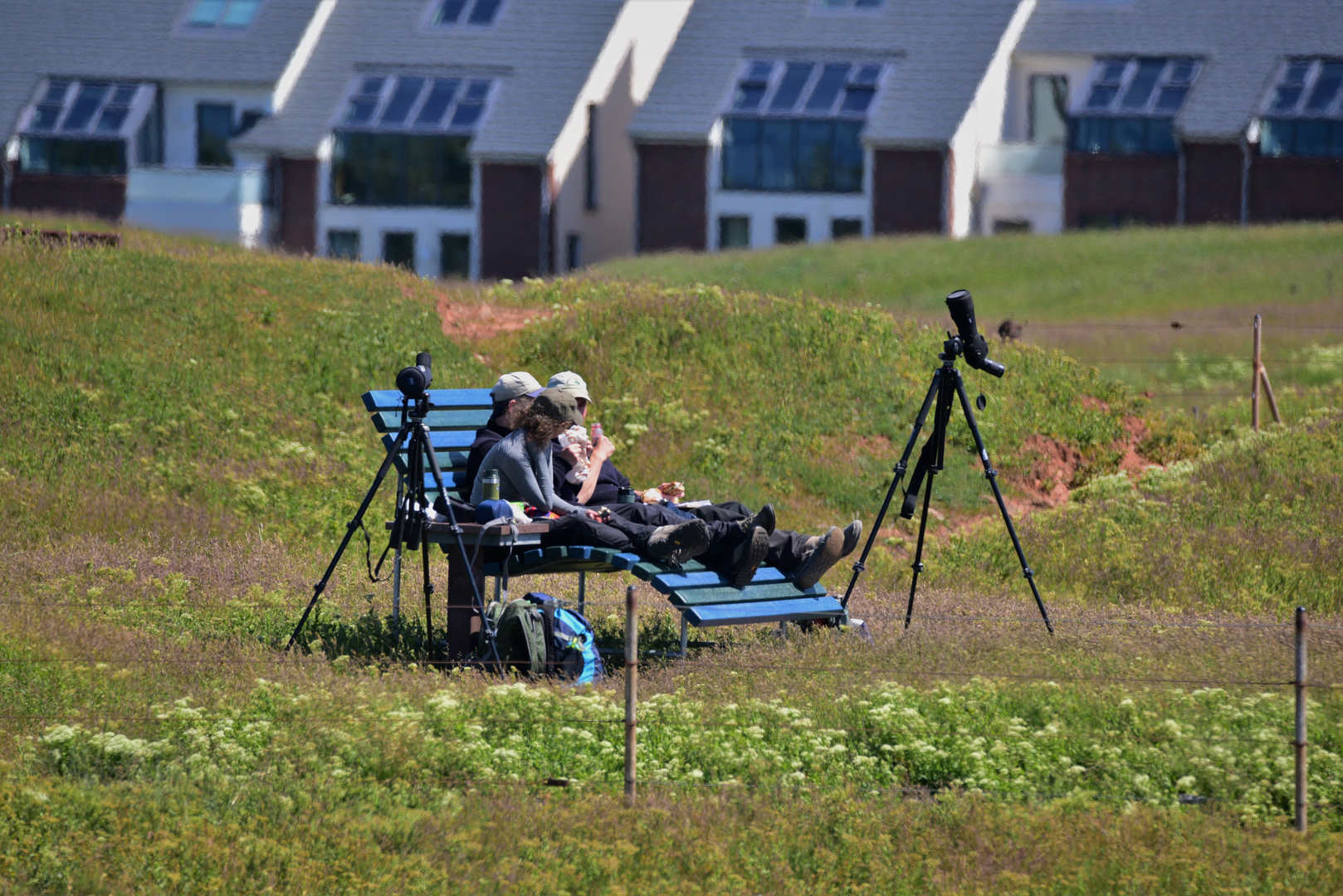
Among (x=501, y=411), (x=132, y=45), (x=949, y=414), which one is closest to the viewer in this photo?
(x=949, y=414)

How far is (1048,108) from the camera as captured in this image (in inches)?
1989

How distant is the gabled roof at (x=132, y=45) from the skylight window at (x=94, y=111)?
0.37 m

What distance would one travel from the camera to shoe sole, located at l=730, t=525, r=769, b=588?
988cm

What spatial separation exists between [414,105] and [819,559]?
4131 cm

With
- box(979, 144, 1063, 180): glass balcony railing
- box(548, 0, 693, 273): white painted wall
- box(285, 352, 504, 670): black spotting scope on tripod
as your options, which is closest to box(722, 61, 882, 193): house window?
box(548, 0, 693, 273): white painted wall

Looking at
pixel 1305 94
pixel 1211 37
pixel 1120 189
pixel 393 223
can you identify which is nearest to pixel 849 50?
pixel 1120 189

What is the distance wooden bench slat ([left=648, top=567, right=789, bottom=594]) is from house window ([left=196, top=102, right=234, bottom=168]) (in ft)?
141

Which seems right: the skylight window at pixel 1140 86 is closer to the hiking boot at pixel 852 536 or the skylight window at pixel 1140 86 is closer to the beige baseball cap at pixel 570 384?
the beige baseball cap at pixel 570 384

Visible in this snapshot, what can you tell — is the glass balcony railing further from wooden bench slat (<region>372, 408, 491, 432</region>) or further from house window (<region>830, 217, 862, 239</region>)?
wooden bench slat (<region>372, 408, 491, 432</region>)

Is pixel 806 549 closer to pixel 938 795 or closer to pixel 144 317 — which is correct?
pixel 938 795

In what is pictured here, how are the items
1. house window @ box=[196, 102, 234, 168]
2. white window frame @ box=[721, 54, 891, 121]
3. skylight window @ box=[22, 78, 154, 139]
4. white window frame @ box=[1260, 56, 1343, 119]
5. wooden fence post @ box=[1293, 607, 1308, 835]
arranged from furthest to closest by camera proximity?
house window @ box=[196, 102, 234, 168]
skylight window @ box=[22, 78, 154, 139]
white window frame @ box=[721, 54, 891, 121]
white window frame @ box=[1260, 56, 1343, 119]
wooden fence post @ box=[1293, 607, 1308, 835]

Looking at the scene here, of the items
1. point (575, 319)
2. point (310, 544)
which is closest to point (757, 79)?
point (575, 319)

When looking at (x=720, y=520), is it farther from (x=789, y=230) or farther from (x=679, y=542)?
(x=789, y=230)

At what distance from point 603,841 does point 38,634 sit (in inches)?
172
